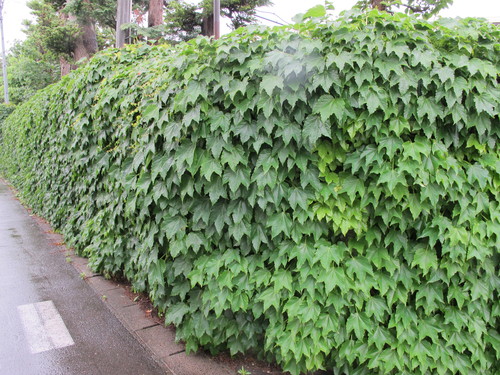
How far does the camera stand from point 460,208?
2.51m

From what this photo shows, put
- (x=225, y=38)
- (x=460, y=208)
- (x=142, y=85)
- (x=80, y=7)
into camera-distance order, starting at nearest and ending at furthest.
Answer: (x=460, y=208) < (x=225, y=38) < (x=142, y=85) < (x=80, y=7)

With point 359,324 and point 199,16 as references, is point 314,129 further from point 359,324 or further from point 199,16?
point 199,16

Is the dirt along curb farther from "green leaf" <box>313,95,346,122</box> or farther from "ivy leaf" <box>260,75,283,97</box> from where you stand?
"ivy leaf" <box>260,75,283,97</box>

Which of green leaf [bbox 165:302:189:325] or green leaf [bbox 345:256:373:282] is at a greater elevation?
green leaf [bbox 345:256:373:282]

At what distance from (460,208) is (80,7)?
534 inches

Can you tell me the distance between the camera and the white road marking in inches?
127

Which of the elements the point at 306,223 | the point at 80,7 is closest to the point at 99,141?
the point at 306,223

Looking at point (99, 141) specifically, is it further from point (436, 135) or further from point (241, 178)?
point (436, 135)

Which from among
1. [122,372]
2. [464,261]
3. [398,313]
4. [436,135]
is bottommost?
[122,372]

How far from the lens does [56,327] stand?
3.54 meters

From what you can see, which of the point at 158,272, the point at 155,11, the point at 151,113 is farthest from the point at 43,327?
the point at 155,11

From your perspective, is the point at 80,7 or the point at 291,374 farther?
the point at 80,7

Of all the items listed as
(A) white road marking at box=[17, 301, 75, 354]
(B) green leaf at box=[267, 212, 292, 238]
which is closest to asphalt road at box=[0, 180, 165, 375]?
(A) white road marking at box=[17, 301, 75, 354]

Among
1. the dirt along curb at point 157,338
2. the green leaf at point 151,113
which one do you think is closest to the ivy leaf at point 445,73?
the green leaf at point 151,113
